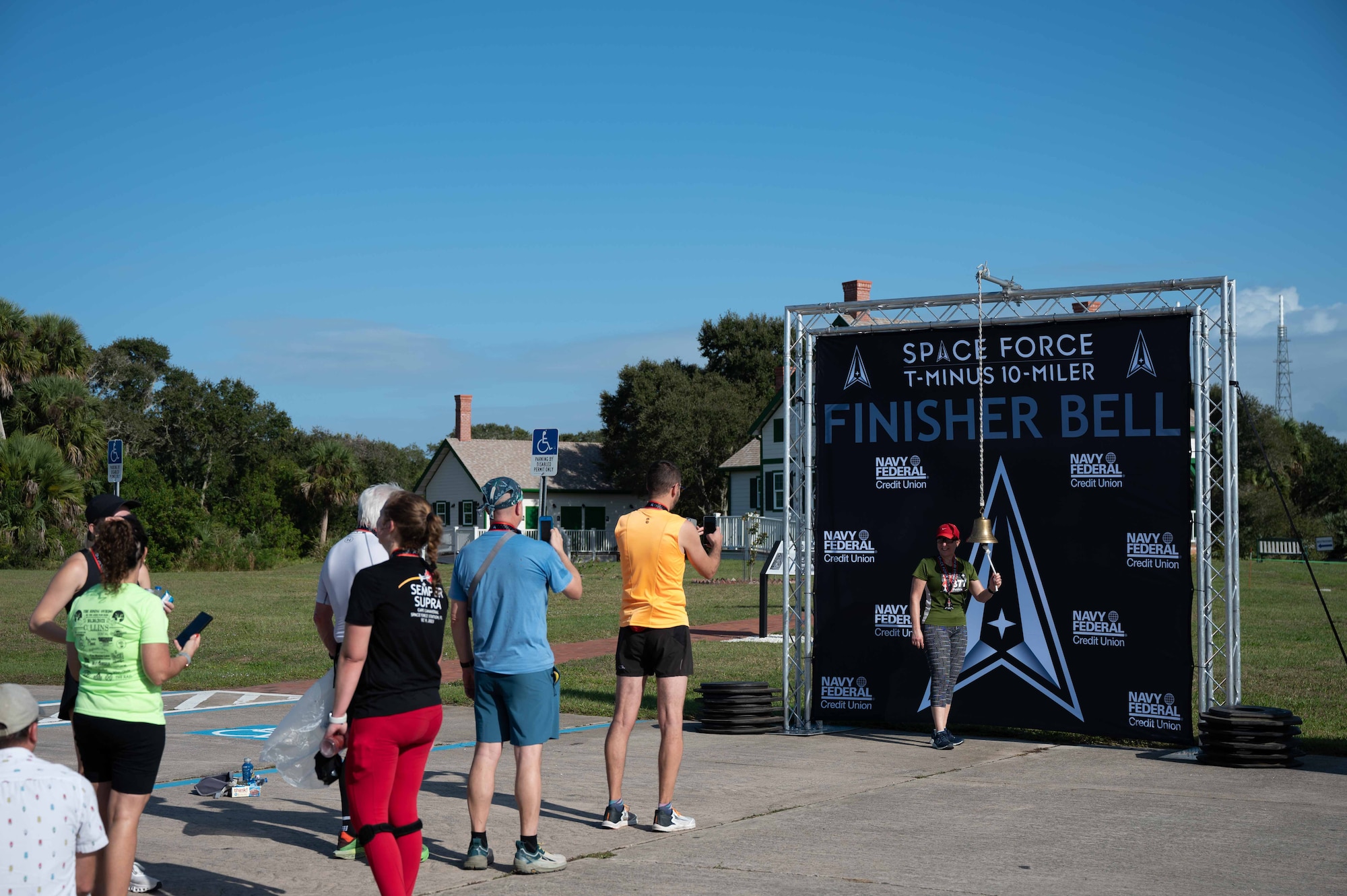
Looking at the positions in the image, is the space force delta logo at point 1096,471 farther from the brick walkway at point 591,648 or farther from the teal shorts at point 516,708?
the brick walkway at point 591,648

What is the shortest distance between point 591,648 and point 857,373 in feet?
28.3

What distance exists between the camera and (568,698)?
13102 mm

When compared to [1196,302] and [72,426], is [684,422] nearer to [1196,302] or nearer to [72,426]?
[72,426]

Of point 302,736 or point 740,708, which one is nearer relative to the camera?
A: point 302,736

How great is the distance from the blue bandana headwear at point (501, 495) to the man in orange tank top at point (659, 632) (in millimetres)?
994

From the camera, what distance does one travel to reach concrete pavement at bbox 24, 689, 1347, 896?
5906 mm

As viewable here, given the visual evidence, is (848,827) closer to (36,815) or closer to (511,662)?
(511,662)

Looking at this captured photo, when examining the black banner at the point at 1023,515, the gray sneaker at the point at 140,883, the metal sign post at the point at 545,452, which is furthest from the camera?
the metal sign post at the point at 545,452

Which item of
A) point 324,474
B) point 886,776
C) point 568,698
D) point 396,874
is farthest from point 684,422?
point 396,874

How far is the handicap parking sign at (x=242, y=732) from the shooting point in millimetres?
10602

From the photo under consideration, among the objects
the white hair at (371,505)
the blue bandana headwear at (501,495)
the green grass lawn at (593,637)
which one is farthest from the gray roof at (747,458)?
the white hair at (371,505)

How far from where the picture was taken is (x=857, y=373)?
11.0 meters

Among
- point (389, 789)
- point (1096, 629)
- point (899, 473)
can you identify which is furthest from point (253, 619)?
point (389, 789)

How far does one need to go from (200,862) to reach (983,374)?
7.26 meters
